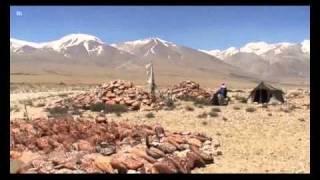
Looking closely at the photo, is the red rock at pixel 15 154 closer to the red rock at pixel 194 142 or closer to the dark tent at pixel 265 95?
the red rock at pixel 194 142

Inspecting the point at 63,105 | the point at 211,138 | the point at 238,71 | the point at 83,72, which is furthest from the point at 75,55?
the point at 211,138

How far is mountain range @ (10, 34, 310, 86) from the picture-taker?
7381 cm

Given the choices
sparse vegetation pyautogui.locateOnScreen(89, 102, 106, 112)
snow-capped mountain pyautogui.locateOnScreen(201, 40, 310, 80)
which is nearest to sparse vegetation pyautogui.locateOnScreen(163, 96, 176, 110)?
sparse vegetation pyautogui.locateOnScreen(89, 102, 106, 112)

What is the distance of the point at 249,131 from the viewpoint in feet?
45.2

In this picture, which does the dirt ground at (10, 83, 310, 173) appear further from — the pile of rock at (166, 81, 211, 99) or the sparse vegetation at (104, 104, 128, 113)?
the pile of rock at (166, 81, 211, 99)

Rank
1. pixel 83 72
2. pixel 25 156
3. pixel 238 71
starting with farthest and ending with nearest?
pixel 238 71
pixel 83 72
pixel 25 156

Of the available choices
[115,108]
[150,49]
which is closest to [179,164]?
[115,108]

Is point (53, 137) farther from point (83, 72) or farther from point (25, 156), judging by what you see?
point (83, 72)

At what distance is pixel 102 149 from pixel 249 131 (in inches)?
198

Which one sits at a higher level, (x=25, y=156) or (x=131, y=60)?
(x=131, y=60)

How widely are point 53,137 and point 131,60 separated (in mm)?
66851

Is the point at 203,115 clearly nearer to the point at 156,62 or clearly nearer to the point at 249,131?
the point at 249,131

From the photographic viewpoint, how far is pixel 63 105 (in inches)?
770

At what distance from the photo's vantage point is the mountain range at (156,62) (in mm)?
73812
